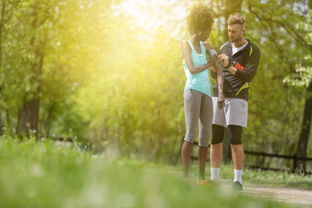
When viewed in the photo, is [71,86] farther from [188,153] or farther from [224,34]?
[188,153]

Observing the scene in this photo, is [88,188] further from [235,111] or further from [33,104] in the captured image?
[33,104]

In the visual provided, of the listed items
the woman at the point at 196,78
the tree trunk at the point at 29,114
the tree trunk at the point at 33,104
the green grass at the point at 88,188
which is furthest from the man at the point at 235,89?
the tree trunk at the point at 29,114

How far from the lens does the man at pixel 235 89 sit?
7.61 m

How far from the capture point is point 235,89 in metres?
7.67

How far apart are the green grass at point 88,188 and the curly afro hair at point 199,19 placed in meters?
3.38

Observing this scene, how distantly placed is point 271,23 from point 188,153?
12.9 meters

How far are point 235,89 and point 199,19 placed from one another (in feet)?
3.33

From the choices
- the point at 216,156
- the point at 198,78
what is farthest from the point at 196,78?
the point at 216,156

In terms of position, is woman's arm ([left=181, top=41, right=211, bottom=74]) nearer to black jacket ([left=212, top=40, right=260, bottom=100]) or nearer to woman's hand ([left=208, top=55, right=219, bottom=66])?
woman's hand ([left=208, top=55, right=219, bottom=66])

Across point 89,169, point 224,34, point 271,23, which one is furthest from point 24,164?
point 271,23

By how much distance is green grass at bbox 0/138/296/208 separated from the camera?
297cm

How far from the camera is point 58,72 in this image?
107 feet

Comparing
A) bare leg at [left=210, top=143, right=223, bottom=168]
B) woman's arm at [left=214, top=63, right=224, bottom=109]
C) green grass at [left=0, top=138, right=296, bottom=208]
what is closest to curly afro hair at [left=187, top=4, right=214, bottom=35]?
woman's arm at [left=214, top=63, right=224, bottom=109]

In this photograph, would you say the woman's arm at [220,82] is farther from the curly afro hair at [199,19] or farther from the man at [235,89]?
the curly afro hair at [199,19]
